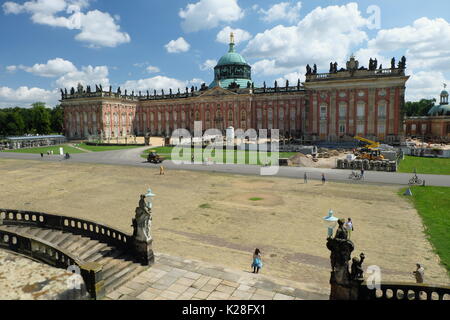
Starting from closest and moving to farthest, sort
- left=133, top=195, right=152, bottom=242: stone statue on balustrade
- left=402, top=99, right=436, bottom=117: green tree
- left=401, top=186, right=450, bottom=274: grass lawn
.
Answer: left=133, top=195, right=152, bottom=242: stone statue on balustrade
left=401, top=186, right=450, bottom=274: grass lawn
left=402, top=99, right=436, bottom=117: green tree

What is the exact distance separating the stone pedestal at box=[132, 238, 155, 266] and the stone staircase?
93 millimetres

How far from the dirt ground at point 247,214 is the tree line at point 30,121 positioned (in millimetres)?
85889

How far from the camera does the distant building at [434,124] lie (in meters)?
81.6

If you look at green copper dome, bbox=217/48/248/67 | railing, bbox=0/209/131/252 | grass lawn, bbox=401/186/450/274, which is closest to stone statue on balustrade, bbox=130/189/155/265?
railing, bbox=0/209/131/252

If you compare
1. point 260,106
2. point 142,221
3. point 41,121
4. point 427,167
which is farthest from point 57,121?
point 142,221

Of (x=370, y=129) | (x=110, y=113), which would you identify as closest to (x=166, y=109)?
(x=110, y=113)

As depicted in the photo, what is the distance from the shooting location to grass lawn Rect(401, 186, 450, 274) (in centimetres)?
1572

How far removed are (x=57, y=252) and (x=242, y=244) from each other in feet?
29.2

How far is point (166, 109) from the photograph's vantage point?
326 feet

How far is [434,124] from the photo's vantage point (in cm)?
8519

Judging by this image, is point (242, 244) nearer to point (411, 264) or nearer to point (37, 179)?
point (411, 264)

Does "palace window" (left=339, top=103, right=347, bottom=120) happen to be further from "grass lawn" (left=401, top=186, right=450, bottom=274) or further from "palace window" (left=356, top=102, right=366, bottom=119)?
"grass lawn" (left=401, top=186, right=450, bottom=274)

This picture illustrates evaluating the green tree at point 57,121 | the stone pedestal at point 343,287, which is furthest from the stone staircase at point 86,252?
the green tree at point 57,121
